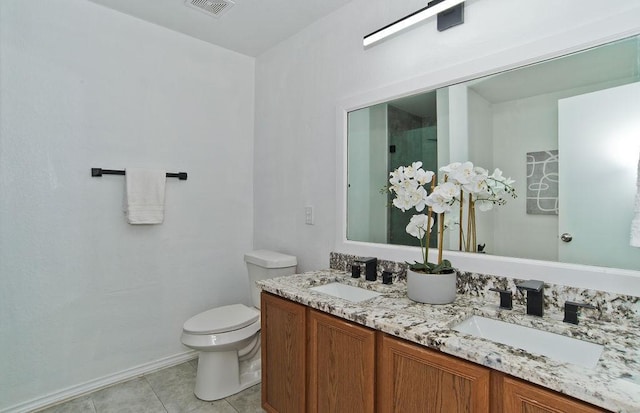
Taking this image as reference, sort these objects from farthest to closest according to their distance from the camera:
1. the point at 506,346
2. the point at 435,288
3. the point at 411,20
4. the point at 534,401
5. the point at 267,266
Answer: the point at 267,266
the point at 411,20
the point at 435,288
the point at 506,346
the point at 534,401

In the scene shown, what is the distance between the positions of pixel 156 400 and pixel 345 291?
1.31 metres

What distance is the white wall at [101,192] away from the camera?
1796 mm

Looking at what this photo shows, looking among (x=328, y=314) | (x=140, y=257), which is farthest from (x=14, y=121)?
(x=328, y=314)

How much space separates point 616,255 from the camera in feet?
3.55

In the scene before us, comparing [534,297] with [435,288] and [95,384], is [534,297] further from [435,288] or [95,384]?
[95,384]

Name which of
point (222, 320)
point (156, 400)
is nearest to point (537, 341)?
point (222, 320)

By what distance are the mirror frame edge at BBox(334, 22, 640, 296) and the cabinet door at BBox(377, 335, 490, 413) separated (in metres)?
0.55

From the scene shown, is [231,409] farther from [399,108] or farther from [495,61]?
[495,61]

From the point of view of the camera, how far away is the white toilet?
186 cm

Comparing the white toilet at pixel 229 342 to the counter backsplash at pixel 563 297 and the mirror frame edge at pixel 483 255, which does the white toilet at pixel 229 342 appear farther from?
the counter backsplash at pixel 563 297

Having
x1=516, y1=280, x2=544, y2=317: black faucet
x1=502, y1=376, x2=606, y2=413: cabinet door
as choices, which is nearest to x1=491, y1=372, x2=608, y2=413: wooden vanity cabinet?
x1=502, y1=376, x2=606, y2=413: cabinet door

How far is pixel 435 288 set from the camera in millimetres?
1251

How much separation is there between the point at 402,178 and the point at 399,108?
0.54 meters

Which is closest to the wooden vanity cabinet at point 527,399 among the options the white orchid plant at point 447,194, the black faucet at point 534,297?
the black faucet at point 534,297
